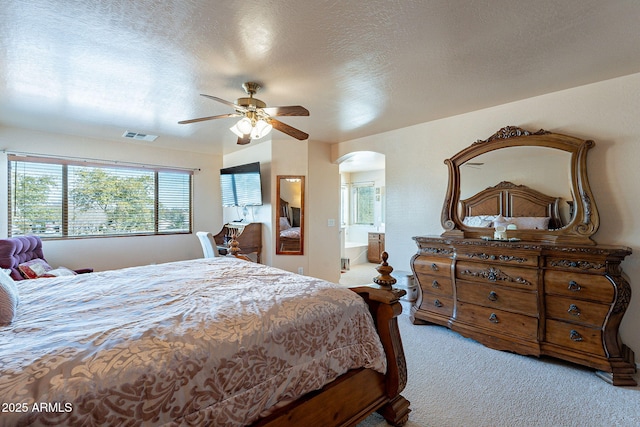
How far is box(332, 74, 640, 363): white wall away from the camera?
245 centimetres

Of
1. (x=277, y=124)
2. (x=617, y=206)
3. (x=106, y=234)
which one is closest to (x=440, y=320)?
(x=617, y=206)

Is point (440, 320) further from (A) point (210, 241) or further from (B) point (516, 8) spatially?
(A) point (210, 241)

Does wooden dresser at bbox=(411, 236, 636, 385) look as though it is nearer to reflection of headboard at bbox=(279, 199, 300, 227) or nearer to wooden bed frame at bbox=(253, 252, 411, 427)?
wooden bed frame at bbox=(253, 252, 411, 427)

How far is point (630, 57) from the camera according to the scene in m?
2.17

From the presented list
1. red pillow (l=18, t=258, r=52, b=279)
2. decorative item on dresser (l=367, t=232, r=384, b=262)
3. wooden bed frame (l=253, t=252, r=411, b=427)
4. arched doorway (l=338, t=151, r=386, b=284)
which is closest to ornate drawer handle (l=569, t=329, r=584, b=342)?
wooden bed frame (l=253, t=252, r=411, b=427)

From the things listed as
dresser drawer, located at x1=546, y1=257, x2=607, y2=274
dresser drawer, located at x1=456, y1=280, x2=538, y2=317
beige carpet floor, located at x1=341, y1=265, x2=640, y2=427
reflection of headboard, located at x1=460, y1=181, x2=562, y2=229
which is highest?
reflection of headboard, located at x1=460, y1=181, x2=562, y2=229

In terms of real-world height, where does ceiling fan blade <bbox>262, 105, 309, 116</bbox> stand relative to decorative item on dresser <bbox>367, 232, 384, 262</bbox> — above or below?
above

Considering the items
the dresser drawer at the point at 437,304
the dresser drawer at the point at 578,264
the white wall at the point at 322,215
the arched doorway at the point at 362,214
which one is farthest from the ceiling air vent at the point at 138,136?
the dresser drawer at the point at 578,264

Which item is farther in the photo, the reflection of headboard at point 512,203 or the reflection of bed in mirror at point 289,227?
the reflection of bed in mirror at point 289,227

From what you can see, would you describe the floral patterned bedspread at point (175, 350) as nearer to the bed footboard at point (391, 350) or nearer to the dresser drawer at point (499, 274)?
the bed footboard at point (391, 350)

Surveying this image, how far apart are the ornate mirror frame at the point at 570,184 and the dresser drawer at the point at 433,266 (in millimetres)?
335

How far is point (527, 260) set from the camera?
8.54 ft

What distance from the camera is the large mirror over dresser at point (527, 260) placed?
7.48 feet

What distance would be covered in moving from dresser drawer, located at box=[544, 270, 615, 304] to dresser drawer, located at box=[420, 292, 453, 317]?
89 centimetres
